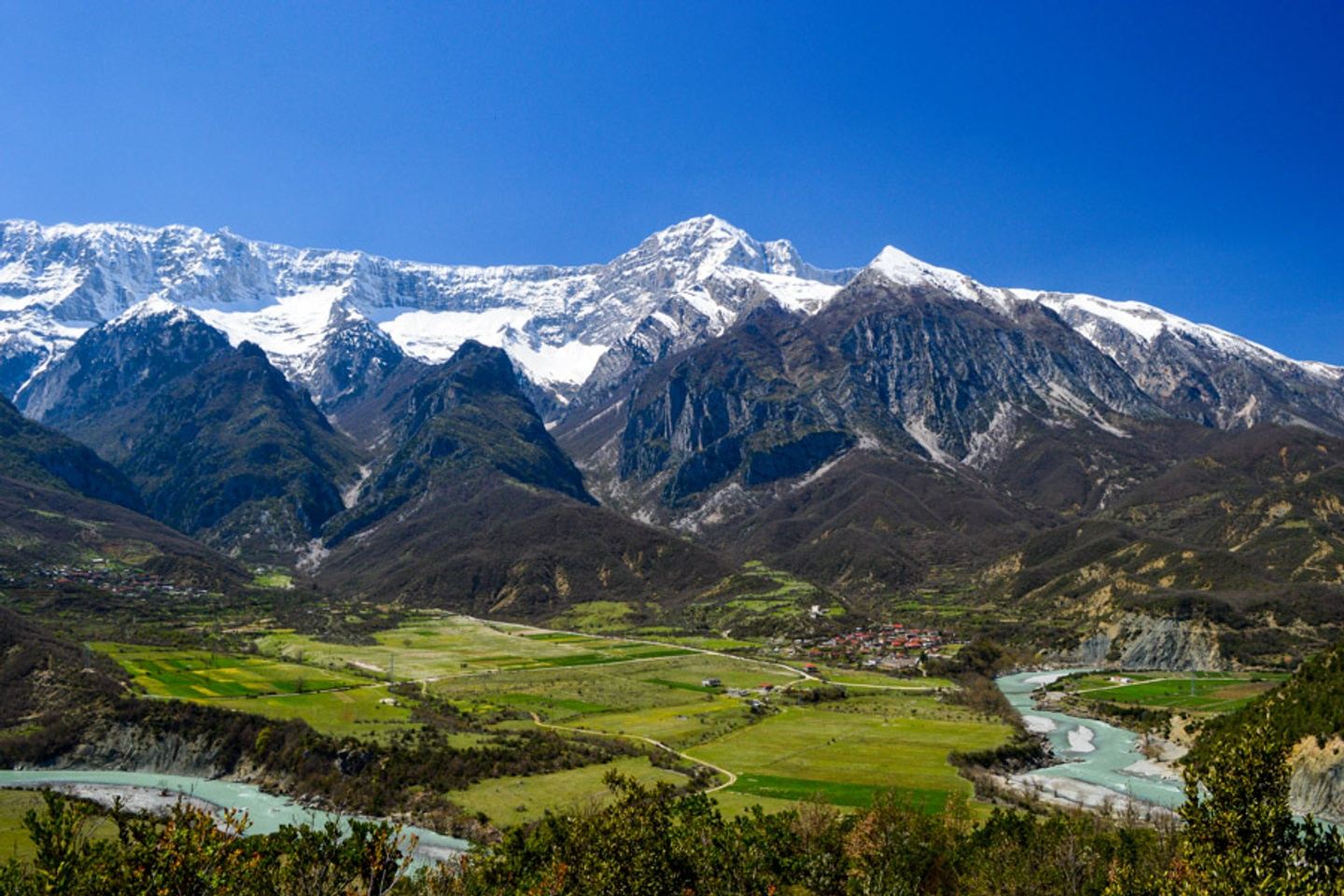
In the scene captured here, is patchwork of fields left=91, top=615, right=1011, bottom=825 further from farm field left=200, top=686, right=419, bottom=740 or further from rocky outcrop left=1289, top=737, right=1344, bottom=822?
rocky outcrop left=1289, top=737, right=1344, bottom=822

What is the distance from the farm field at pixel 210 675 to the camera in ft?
521

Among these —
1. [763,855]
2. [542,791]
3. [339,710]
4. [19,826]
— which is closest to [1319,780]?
[763,855]

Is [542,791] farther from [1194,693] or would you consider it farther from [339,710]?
[1194,693]

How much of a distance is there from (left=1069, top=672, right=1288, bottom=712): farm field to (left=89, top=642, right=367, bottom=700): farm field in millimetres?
163829

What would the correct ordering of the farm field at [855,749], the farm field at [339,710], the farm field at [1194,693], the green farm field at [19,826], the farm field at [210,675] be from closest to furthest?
the green farm field at [19,826] → the farm field at [855,749] → the farm field at [339,710] → the farm field at [210,675] → the farm field at [1194,693]

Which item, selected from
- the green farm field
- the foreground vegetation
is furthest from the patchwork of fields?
the green farm field

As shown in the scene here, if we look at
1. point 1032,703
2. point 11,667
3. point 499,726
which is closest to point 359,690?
point 499,726

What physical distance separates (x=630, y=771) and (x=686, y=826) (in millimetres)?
57205

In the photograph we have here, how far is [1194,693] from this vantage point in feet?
593

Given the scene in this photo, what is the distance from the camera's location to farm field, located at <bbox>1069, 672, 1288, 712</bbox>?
6467 inches

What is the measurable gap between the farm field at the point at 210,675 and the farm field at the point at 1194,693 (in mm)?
163829

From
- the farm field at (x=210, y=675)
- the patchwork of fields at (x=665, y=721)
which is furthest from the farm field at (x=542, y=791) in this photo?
the farm field at (x=210, y=675)

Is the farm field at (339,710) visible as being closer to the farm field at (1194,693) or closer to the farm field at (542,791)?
the farm field at (542,791)

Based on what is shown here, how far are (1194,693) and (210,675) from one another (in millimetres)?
204312
